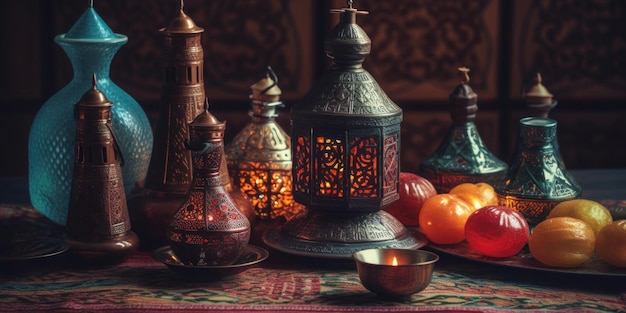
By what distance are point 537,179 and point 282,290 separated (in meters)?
0.48

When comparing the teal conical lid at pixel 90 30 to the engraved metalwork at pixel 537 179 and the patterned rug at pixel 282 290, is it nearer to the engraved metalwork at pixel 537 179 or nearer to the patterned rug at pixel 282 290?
the patterned rug at pixel 282 290

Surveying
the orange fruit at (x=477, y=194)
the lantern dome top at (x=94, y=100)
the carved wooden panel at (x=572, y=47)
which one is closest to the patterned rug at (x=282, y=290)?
the orange fruit at (x=477, y=194)

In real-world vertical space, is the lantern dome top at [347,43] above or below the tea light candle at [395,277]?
above

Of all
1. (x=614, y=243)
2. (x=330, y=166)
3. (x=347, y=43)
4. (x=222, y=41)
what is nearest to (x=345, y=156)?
(x=330, y=166)

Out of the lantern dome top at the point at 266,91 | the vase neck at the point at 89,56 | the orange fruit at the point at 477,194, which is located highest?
the vase neck at the point at 89,56

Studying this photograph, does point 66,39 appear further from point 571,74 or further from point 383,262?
point 571,74

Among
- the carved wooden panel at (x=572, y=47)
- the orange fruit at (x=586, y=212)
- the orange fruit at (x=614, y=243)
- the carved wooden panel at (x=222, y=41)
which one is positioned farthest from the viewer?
the carved wooden panel at (x=572, y=47)

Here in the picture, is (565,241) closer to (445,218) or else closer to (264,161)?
(445,218)

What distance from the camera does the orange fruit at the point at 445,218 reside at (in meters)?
1.65

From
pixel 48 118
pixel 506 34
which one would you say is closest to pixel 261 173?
pixel 48 118

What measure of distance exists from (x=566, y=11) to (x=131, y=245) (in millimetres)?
1872

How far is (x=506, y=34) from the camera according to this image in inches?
121

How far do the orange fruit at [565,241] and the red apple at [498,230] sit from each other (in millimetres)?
40

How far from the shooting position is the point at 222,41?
302 centimetres
